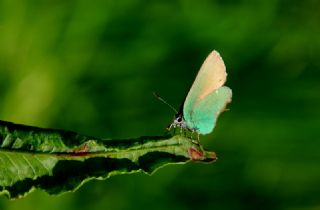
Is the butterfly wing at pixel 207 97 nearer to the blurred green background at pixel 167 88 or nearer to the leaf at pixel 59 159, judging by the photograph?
the blurred green background at pixel 167 88

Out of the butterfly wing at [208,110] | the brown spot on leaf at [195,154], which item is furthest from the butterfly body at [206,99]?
the brown spot on leaf at [195,154]

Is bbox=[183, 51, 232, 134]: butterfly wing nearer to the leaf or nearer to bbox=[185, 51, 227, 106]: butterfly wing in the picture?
bbox=[185, 51, 227, 106]: butterfly wing

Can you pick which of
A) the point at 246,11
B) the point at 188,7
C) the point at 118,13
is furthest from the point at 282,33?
the point at 118,13

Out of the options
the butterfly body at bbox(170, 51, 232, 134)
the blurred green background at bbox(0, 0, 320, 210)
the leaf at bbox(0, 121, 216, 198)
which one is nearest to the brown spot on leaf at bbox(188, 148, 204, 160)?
the leaf at bbox(0, 121, 216, 198)

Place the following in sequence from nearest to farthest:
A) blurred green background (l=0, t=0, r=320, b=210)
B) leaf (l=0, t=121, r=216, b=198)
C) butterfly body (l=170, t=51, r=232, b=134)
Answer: leaf (l=0, t=121, r=216, b=198), butterfly body (l=170, t=51, r=232, b=134), blurred green background (l=0, t=0, r=320, b=210)

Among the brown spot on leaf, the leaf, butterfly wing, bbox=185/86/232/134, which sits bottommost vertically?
the leaf

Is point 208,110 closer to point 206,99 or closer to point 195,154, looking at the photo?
point 206,99
